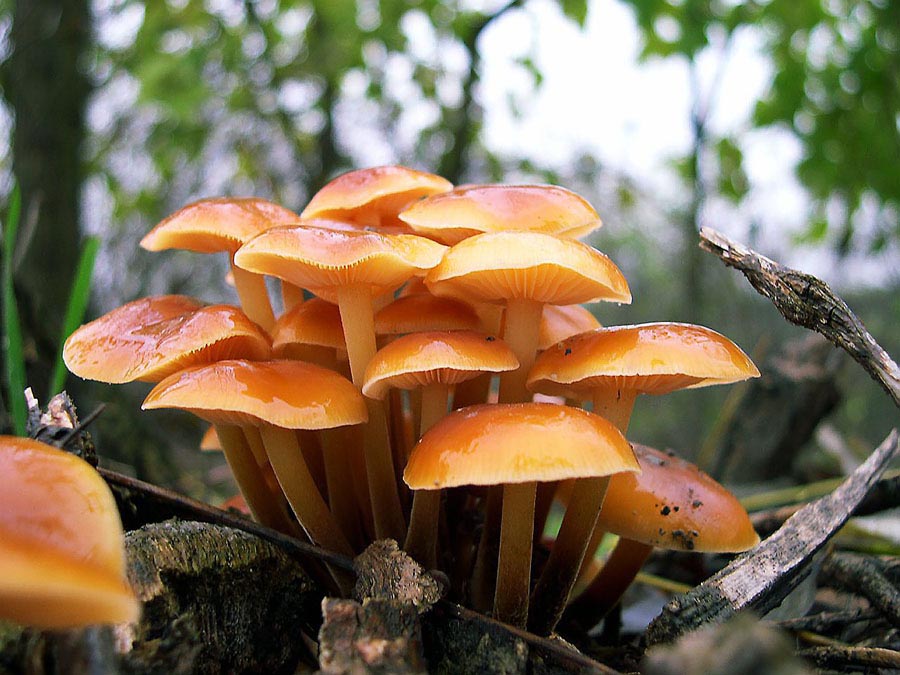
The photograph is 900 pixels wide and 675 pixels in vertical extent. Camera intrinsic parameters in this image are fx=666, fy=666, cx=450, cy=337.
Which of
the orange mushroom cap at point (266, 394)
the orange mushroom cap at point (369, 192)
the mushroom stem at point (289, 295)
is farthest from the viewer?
the mushroom stem at point (289, 295)

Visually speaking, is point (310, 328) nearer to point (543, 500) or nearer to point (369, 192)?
point (369, 192)

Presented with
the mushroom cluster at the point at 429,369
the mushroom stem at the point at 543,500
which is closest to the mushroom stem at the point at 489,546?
the mushroom cluster at the point at 429,369

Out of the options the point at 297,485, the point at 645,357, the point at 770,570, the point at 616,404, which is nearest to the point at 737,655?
the point at 645,357

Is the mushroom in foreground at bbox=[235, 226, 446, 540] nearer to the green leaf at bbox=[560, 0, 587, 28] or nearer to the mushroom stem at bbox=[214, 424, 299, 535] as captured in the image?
the mushroom stem at bbox=[214, 424, 299, 535]

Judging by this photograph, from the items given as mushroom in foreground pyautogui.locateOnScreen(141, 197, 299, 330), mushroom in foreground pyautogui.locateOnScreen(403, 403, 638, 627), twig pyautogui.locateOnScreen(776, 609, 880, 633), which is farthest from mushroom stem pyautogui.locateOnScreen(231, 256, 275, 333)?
twig pyautogui.locateOnScreen(776, 609, 880, 633)

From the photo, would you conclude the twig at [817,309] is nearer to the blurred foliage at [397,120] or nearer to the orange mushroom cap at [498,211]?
the orange mushroom cap at [498,211]

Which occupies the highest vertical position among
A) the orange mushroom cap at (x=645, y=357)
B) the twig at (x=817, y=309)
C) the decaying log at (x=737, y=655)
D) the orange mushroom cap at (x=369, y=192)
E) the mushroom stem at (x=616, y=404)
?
the orange mushroom cap at (x=369, y=192)

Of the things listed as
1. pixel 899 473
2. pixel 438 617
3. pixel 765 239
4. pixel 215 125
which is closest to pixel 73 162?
pixel 215 125
